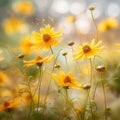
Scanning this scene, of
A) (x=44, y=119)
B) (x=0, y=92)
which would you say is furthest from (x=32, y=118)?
(x=0, y=92)

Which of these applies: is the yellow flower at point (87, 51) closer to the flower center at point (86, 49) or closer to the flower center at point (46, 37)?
the flower center at point (86, 49)

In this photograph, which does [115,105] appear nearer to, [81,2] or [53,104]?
[53,104]

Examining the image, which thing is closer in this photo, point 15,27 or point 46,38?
point 46,38

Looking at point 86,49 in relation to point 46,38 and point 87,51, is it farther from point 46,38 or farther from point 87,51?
point 46,38

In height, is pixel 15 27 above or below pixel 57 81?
below

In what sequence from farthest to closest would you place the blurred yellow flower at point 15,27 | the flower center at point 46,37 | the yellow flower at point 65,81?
1. the blurred yellow flower at point 15,27
2. the flower center at point 46,37
3. the yellow flower at point 65,81

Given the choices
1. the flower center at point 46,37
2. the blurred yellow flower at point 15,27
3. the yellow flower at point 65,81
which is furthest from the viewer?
the blurred yellow flower at point 15,27

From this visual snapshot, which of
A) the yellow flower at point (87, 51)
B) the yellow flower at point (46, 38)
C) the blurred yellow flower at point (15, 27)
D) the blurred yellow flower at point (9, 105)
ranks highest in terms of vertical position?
the yellow flower at point (46, 38)

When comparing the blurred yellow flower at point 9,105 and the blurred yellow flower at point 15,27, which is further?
the blurred yellow flower at point 15,27

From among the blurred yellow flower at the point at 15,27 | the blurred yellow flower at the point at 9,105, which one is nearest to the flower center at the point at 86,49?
the blurred yellow flower at the point at 9,105

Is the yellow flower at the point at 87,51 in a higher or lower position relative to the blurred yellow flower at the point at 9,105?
higher

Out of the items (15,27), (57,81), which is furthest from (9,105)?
(15,27)
